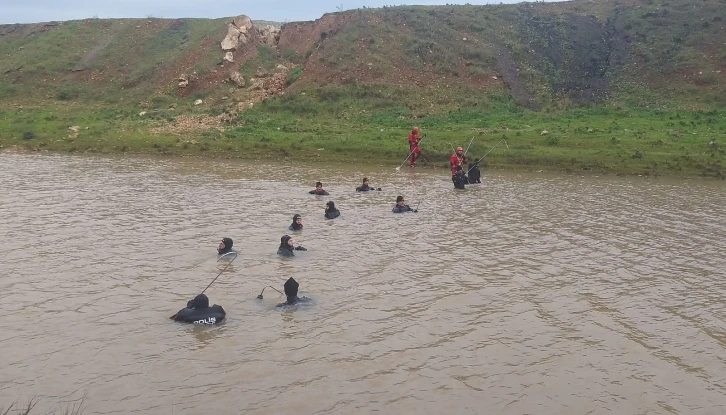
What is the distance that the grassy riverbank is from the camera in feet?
105

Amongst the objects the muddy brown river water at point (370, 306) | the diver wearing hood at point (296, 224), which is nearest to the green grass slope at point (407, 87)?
the muddy brown river water at point (370, 306)

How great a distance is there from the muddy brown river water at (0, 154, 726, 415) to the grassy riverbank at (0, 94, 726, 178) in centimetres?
792

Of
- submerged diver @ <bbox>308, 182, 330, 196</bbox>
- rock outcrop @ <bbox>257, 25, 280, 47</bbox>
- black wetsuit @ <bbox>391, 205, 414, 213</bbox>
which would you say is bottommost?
black wetsuit @ <bbox>391, 205, 414, 213</bbox>

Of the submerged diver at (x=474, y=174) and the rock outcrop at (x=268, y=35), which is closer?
the submerged diver at (x=474, y=174)

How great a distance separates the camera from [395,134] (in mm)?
37188

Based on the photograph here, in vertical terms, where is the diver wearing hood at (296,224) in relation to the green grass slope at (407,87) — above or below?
below

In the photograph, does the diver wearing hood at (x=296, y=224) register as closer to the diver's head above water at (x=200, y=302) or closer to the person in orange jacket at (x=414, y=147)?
the diver's head above water at (x=200, y=302)

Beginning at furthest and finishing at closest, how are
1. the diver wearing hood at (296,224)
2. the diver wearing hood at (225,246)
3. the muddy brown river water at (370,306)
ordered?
the diver wearing hood at (296,224) < the diver wearing hood at (225,246) < the muddy brown river water at (370,306)

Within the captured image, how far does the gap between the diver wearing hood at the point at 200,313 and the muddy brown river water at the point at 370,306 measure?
27cm

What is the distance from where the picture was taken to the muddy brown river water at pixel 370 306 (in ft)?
31.2

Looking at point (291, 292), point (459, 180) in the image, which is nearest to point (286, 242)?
point (291, 292)

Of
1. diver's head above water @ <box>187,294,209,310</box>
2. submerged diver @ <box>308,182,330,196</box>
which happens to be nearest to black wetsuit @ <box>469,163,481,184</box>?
submerged diver @ <box>308,182,330,196</box>

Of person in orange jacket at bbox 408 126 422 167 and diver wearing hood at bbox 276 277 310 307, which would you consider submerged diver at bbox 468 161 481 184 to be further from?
diver wearing hood at bbox 276 277 310 307

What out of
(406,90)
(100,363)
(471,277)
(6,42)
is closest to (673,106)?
(406,90)
